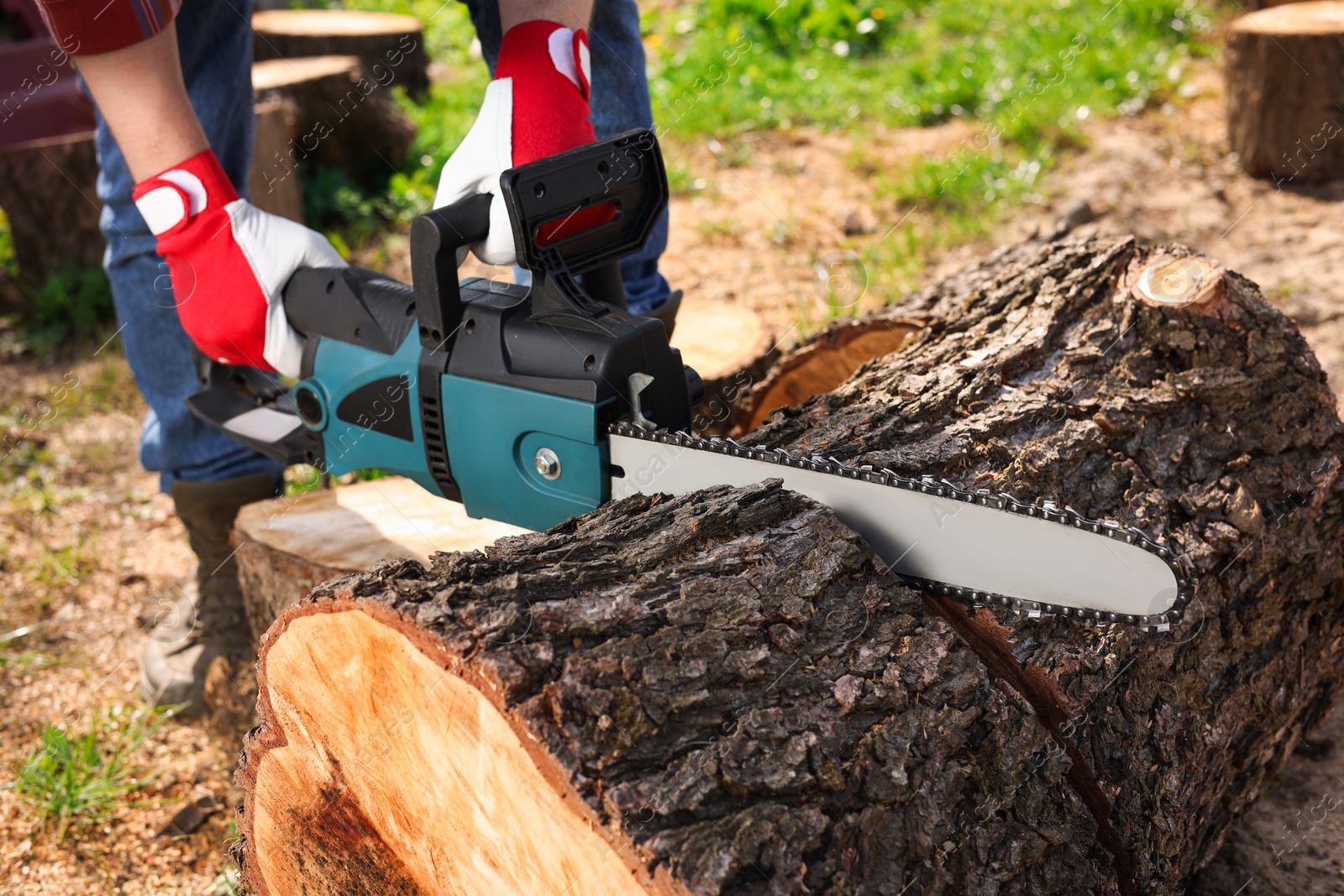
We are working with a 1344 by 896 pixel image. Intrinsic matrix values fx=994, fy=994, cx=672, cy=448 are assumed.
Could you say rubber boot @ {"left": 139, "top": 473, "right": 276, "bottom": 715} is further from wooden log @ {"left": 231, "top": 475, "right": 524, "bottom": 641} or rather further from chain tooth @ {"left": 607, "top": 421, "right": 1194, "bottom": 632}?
chain tooth @ {"left": 607, "top": 421, "right": 1194, "bottom": 632}

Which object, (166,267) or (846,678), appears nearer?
(846,678)

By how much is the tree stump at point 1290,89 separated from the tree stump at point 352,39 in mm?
4865

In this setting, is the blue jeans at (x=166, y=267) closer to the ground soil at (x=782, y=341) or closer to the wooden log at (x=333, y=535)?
the wooden log at (x=333, y=535)

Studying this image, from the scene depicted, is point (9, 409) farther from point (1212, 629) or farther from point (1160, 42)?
point (1160, 42)

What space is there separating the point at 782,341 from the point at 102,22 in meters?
2.78

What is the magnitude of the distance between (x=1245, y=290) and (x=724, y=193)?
3.83 meters

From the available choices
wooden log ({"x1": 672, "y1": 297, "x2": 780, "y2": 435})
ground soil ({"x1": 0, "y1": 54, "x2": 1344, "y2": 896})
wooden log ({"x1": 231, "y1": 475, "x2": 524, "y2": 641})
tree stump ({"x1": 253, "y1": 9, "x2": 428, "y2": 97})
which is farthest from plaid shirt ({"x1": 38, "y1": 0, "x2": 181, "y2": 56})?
tree stump ({"x1": 253, "y1": 9, "x2": 428, "y2": 97})

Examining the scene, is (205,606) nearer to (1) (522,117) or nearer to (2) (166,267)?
(2) (166,267)

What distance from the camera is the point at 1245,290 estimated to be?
2035 mm

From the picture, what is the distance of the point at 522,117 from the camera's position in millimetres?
1776

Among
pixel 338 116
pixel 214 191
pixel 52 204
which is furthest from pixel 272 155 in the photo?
pixel 214 191

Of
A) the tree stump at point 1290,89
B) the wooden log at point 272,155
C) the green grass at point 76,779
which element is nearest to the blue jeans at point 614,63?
the green grass at point 76,779

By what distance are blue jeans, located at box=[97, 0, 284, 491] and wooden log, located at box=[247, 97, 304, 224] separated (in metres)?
1.82

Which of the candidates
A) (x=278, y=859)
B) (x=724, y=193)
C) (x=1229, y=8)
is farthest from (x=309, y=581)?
(x=1229, y=8)
